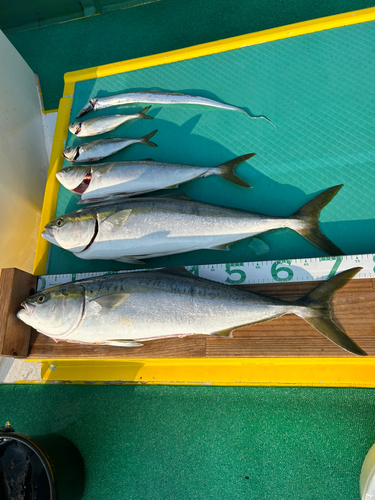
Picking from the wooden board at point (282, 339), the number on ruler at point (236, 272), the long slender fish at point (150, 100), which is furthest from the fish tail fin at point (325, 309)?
the long slender fish at point (150, 100)

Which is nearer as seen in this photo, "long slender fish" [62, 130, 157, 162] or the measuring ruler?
the measuring ruler

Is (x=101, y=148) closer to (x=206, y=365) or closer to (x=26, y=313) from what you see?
(x=26, y=313)

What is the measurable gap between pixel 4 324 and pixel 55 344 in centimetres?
31

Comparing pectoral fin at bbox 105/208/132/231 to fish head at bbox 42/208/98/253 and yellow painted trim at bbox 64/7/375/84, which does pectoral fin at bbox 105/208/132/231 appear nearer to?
fish head at bbox 42/208/98/253

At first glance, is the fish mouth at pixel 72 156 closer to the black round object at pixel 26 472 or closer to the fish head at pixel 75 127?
the fish head at pixel 75 127

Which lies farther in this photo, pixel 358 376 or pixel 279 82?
pixel 279 82

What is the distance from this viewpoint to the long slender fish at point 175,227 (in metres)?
1.83

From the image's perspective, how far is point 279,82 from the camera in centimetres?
233

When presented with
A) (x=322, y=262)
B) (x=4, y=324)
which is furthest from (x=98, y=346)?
(x=322, y=262)

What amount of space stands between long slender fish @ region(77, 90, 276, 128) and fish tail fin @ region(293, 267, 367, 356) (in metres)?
1.25

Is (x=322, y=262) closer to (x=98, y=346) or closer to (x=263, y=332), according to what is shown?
(x=263, y=332)

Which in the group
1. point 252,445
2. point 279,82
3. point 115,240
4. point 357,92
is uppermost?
point 279,82

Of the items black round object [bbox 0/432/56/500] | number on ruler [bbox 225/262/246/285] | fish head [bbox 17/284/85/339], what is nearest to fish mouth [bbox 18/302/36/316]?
fish head [bbox 17/284/85/339]

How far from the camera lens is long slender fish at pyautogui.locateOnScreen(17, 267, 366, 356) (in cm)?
158
